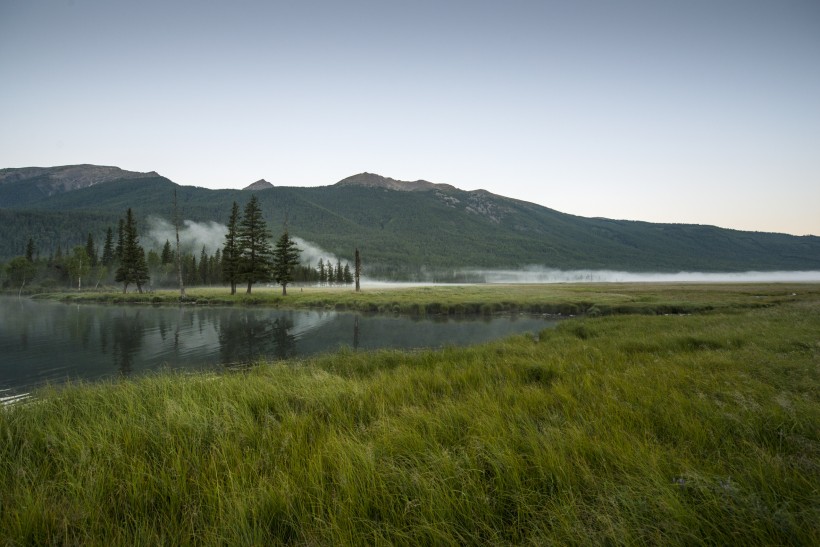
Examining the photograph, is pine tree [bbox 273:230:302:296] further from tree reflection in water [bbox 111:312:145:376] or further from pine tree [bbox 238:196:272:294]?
tree reflection in water [bbox 111:312:145:376]

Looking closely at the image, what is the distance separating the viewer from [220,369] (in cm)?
1552

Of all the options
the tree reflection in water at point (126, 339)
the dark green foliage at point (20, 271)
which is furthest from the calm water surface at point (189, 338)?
the dark green foliage at point (20, 271)

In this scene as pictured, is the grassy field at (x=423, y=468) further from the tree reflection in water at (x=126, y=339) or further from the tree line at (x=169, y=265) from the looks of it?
the tree line at (x=169, y=265)

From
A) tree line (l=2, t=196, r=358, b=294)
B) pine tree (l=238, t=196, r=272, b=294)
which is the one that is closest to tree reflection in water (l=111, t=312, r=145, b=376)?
tree line (l=2, t=196, r=358, b=294)

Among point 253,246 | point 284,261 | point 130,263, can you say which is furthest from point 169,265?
point 284,261

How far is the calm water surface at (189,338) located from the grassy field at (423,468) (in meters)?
10.5

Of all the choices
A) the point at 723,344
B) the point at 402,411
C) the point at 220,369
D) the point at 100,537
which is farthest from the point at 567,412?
the point at 220,369

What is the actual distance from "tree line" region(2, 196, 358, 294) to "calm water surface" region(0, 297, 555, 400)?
918 inches

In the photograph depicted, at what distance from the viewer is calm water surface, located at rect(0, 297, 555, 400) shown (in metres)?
16.7

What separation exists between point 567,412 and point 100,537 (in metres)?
5.27

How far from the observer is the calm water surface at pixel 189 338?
16703mm

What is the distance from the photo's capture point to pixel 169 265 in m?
104

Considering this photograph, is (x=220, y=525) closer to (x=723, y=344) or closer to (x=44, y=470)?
(x=44, y=470)

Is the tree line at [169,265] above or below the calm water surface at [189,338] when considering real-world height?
above
